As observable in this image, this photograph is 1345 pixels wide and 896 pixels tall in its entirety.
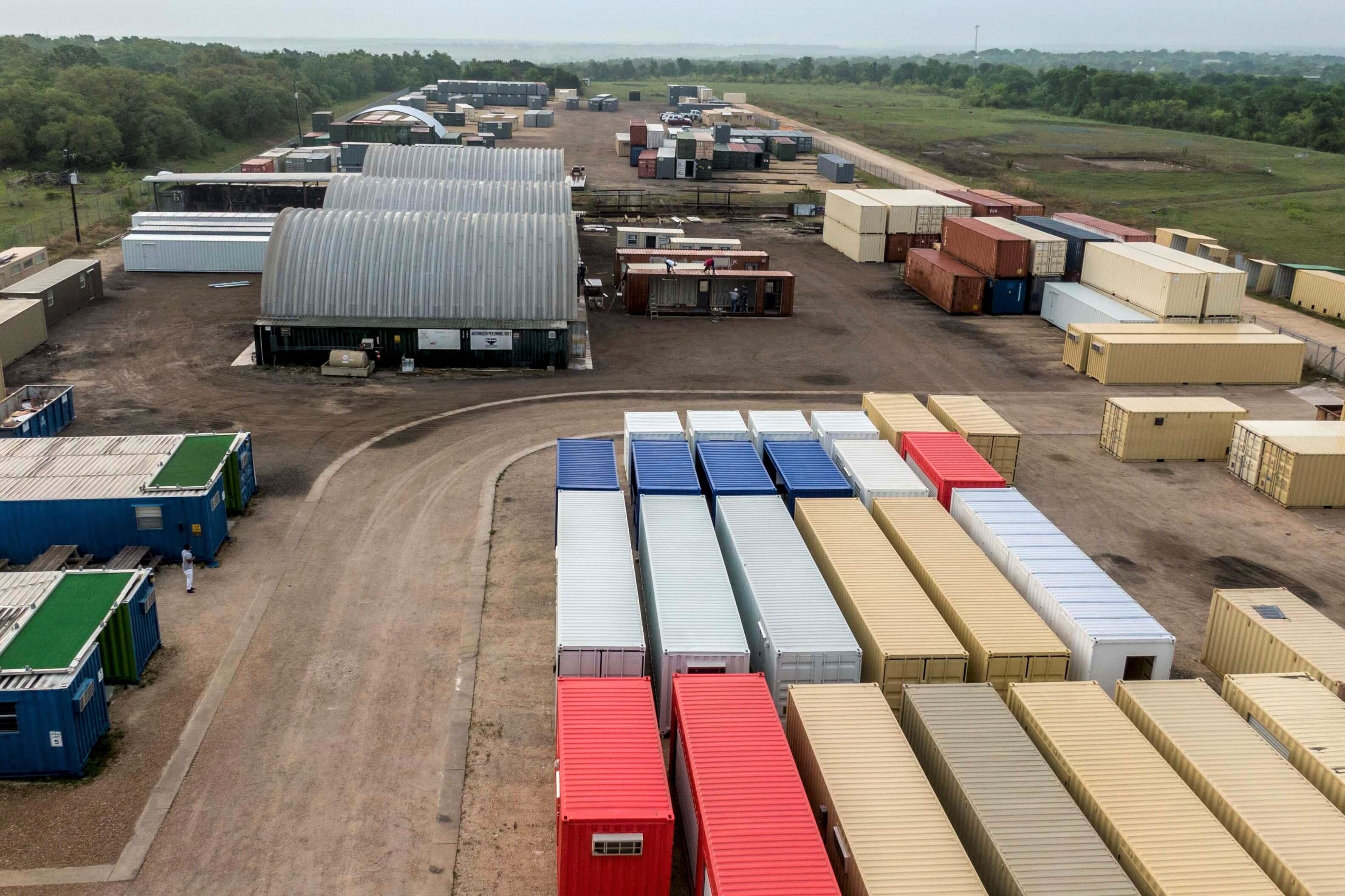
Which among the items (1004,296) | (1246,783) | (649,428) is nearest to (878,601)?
(1246,783)

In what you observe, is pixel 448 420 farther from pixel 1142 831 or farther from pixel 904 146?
pixel 904 146

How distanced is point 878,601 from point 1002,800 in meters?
Result: 7.62

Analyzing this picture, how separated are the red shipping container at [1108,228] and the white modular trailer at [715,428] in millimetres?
40339

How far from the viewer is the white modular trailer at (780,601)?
24625 millimetres

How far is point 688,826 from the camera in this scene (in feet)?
68.3

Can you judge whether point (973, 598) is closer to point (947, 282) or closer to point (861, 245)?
point (947, 282)

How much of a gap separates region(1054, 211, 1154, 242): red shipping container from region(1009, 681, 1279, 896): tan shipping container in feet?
174

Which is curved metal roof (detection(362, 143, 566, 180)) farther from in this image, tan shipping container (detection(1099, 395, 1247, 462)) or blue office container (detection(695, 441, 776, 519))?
tan shipping container (detection(1099, 395, 1247, 462))

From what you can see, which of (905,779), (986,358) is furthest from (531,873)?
(986,358)

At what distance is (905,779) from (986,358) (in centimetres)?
4017

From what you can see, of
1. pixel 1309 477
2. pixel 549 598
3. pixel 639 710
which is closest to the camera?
pixel 639 710

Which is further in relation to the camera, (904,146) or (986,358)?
(904,146)

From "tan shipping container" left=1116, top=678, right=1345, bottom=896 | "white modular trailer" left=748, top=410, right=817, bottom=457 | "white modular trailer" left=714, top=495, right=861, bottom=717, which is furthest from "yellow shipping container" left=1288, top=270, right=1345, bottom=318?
"tan shipping container" left=1116, top=678, right=1345, bottom=896

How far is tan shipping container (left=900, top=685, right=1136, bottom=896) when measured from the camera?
59.6 feet
